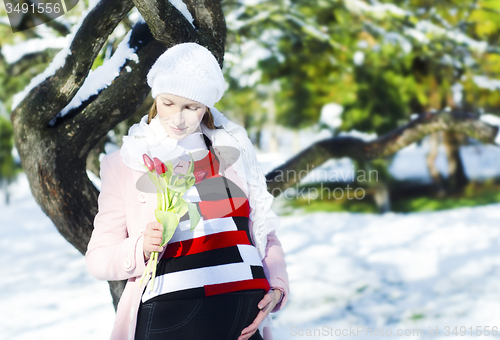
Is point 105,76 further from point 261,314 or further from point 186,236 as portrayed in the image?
point 261,314

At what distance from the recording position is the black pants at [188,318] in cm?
108

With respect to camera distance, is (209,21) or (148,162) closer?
(148,162)

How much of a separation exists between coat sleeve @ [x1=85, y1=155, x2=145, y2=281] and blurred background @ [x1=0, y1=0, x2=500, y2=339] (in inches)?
59.2

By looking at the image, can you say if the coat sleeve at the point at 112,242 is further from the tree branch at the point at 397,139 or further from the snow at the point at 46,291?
the snow at the point at 46,291

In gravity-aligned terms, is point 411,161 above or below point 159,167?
below

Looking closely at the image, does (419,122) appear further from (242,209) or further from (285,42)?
(285,42)

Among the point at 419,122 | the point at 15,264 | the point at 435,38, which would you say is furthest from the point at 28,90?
the point at 435,38

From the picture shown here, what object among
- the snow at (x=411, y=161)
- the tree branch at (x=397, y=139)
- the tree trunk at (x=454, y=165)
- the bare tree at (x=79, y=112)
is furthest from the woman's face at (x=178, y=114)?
the tree trunk at (x=454, y=165)

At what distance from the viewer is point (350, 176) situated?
8.68 meters

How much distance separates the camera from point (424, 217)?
25.3 feet

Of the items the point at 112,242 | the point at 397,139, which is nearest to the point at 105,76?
the point at 112,242

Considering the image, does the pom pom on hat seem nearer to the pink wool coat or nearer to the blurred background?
the pink wool coat

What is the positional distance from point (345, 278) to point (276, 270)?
4.06m

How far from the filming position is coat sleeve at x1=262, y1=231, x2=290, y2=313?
123 centimetres
